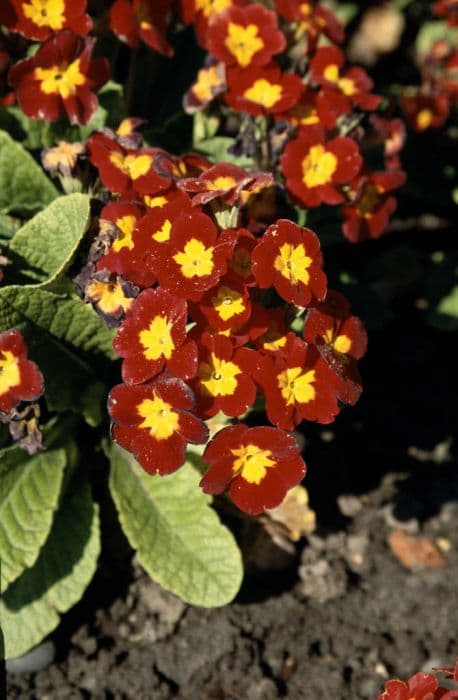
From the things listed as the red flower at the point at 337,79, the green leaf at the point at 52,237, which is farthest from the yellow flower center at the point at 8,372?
the red flower at the point at 337,79

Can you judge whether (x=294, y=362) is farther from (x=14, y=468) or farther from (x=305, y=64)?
(x=305, y=64)

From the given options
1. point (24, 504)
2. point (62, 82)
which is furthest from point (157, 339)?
point (62, 82)

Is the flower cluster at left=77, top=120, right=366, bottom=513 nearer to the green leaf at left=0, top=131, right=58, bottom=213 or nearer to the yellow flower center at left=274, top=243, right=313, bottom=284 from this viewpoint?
the yellow flower center at left=274, top=243, right=313, bottom=284

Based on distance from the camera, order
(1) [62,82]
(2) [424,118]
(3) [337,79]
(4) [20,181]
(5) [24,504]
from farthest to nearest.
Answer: (2) [424,118], (3) [337,79], (4) [20,181], (1) [62,82], (5) [24,504]

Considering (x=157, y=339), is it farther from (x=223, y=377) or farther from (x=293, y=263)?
(x=293, y=263)

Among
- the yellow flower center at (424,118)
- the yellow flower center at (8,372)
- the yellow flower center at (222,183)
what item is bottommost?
the yellow flower center at (424,118)

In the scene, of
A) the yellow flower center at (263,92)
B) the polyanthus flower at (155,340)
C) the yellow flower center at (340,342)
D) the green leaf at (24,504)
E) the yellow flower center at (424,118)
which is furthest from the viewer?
the yellow flower center at (424,118)

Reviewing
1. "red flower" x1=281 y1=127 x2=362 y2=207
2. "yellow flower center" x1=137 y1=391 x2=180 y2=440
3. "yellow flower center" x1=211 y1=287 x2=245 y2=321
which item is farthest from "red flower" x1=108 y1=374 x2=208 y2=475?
"red flower" x1=281 y1=127 x2=362 y2=207

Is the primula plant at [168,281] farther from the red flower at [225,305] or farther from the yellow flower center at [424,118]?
the yellow flower center at [424,118]
